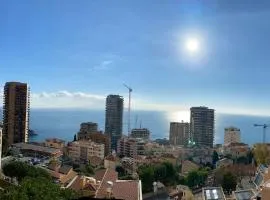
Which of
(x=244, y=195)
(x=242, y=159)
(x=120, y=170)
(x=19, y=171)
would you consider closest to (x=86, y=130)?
(x=242, y=159)

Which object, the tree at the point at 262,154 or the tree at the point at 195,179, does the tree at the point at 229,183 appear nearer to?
the tree at the point at 262,154

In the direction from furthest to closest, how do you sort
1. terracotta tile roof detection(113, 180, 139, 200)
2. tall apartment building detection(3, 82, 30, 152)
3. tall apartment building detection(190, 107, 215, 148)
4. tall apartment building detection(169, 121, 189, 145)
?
1. tall apartment building detection(169, 121, 189, 145)
2. tall apartment building detection(190, 107, 215, 148)
3. tall apartment building detection(3, 82, 30, 152)
4. terracotta tile roof detection(113, 180, 139, 200)

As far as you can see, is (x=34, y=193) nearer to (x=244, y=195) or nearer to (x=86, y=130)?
(x=244, y=195)

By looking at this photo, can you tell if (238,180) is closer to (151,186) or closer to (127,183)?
(151,186)

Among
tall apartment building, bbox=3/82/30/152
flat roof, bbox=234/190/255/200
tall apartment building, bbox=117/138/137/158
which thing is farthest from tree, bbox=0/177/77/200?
tall apartment building, bbox=117/138/137/158

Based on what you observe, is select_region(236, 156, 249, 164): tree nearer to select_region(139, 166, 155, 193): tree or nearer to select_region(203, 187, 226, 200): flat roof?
select_region(139, 166, 155, 193): tree

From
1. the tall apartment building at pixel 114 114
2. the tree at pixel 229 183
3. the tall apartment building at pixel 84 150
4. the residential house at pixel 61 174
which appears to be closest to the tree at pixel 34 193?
the residential house at pixel 61 174
